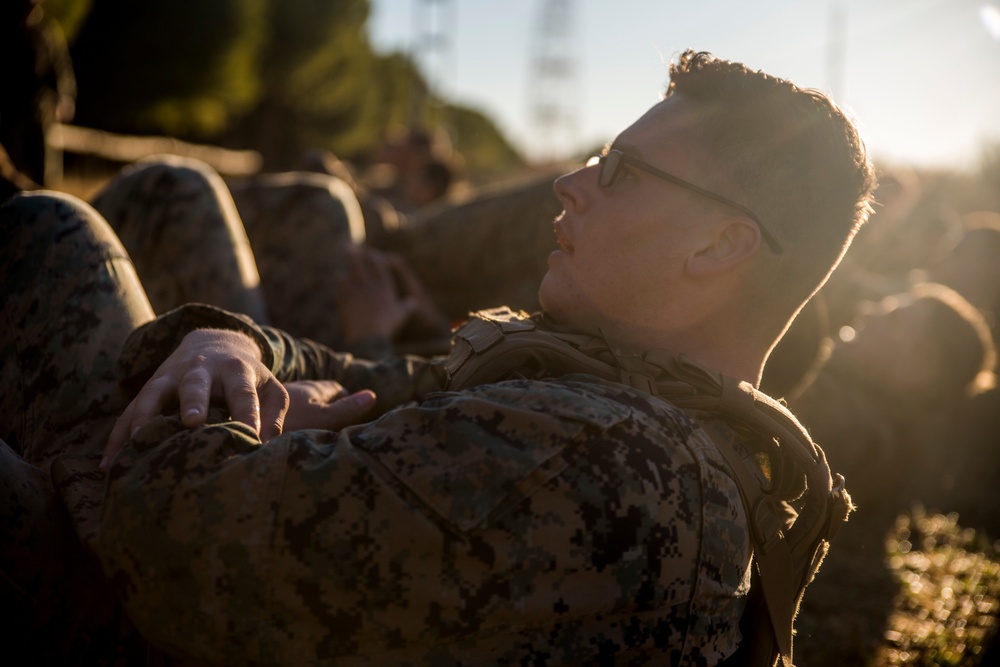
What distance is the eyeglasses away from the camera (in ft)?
6.37

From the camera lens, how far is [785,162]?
1998 millimetres

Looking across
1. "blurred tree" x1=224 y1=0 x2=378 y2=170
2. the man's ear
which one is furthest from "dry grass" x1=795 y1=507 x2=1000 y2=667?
"blurred tree" x1=224 y1=0 x2=378 y2=170

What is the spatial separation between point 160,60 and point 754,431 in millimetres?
26179

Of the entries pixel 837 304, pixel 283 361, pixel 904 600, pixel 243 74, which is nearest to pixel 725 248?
pixel 283 361

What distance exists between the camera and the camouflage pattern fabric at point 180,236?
318cm

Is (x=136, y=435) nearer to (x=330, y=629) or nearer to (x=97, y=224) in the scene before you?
(x=330, y=629)

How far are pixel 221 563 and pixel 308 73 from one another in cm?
3970

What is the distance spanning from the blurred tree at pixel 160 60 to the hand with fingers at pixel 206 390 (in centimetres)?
2451

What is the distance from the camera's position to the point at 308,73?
38469 millimetres

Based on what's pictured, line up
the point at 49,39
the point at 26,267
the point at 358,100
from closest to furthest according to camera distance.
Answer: the point at 26,267
the point at 49,39
the point at 358,100

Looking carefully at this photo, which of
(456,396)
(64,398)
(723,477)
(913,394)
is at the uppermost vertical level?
(456,396)

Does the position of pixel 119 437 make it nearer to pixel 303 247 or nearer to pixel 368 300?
pixel 368 300

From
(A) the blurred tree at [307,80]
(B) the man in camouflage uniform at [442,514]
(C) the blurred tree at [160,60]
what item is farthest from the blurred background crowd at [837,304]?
(A) the blurred tree at [307,80]

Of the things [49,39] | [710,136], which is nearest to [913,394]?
[710,136]
